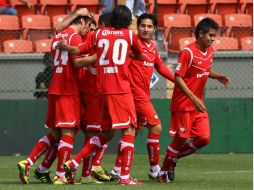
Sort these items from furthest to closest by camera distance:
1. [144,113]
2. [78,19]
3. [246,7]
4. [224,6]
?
[246,7]
[224,6]
[144,113]
[78,19]

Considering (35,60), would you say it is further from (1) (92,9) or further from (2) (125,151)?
(2) (125,151)

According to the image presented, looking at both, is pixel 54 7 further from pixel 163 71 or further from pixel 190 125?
pixel 190 125

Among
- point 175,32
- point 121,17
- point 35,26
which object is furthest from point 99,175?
point 35,26

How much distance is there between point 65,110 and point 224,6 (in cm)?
998

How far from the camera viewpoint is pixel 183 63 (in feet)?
35.4

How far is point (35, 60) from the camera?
52.6 ft

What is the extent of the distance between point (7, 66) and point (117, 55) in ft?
19.6

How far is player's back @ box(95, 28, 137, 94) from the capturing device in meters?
10.2

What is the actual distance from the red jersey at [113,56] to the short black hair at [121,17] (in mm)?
54

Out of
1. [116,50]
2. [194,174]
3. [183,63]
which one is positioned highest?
[116,50]

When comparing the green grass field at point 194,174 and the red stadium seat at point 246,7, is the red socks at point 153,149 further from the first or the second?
the red stadium seat at point 246,7

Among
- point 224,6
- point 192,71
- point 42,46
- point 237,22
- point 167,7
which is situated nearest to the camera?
point 192,71

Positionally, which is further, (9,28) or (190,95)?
(9,28)

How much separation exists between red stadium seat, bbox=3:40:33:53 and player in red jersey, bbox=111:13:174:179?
205 inches
